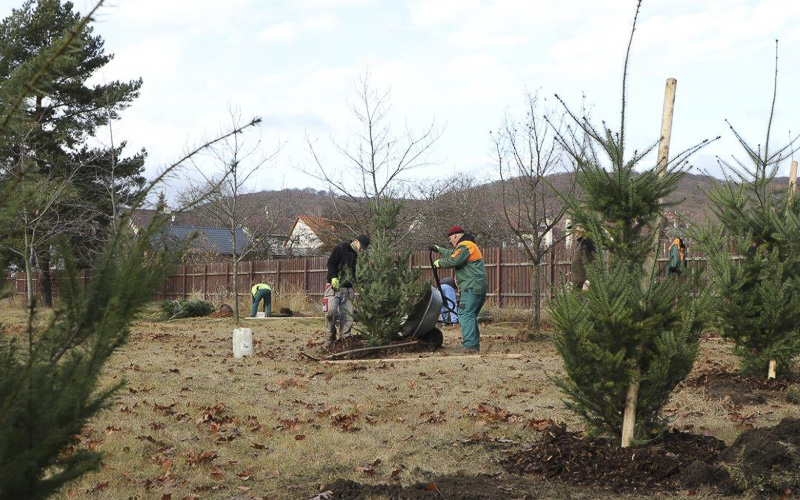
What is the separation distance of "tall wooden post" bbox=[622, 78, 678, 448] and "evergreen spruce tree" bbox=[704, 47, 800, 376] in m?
3.59

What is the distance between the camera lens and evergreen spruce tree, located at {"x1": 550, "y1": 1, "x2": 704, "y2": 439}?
17.4 ft

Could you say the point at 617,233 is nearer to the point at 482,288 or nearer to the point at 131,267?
the point at 131,267

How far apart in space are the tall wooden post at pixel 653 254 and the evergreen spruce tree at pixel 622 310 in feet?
0.06

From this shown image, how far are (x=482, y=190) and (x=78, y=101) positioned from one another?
67.0 feet

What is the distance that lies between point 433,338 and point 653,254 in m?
7.62

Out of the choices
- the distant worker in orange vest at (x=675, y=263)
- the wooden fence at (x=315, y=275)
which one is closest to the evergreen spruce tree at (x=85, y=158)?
the wooden fence at (x=315, y=275)

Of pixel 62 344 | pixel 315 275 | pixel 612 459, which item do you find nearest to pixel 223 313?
pixel 315 275

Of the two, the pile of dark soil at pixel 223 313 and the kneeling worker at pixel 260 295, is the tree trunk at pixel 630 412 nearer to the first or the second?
the kneeling worker at pixel 260 295

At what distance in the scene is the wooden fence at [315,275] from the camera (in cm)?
2222

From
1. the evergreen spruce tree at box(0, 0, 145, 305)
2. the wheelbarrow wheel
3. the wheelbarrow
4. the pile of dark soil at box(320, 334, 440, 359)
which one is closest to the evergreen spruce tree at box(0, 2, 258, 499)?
the pile of dark soil at box(320, 334, 440, 359)

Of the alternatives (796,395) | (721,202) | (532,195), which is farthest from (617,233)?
(532,195)

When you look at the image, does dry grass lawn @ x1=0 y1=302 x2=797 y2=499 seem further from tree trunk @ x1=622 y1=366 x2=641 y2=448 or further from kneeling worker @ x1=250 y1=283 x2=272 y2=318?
kneeling worker @ x1=250 y1=283 x2=272 y2=318

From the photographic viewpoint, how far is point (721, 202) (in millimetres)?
9352

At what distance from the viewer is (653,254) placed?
5.52m
